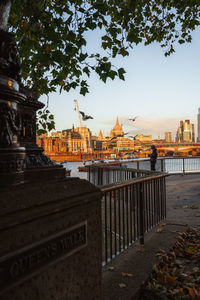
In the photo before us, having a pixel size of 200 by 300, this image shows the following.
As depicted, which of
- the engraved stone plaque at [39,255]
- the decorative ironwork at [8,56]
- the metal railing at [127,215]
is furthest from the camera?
the metal railing at [127,215]

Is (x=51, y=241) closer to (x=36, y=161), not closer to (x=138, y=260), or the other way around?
(x=36, y=161)

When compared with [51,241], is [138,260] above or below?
below

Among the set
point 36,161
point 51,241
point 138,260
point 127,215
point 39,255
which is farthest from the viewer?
point 127,215

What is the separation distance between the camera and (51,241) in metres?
1.86

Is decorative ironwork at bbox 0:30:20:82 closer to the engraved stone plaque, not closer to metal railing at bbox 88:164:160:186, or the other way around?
the engraved stone plaque

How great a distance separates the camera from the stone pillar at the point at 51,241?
1551 mm

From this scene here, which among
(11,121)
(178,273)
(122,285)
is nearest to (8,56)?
(11,121)

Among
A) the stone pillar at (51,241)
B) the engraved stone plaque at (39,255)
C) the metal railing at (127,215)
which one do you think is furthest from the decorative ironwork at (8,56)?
the metal railing at (127,215)

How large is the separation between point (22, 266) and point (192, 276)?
3131mm

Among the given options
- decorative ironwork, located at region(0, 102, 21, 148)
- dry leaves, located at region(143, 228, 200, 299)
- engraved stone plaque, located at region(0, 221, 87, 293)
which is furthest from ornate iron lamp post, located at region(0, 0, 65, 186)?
dry leaves, located at region(143, 228, 200, 299)

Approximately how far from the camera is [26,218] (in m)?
1.62

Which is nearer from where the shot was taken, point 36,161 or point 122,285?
point 36,161

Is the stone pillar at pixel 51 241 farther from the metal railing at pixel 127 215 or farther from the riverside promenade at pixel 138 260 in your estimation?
the metal railing at pixel 127 215

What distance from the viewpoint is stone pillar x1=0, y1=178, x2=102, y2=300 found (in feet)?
5.09
